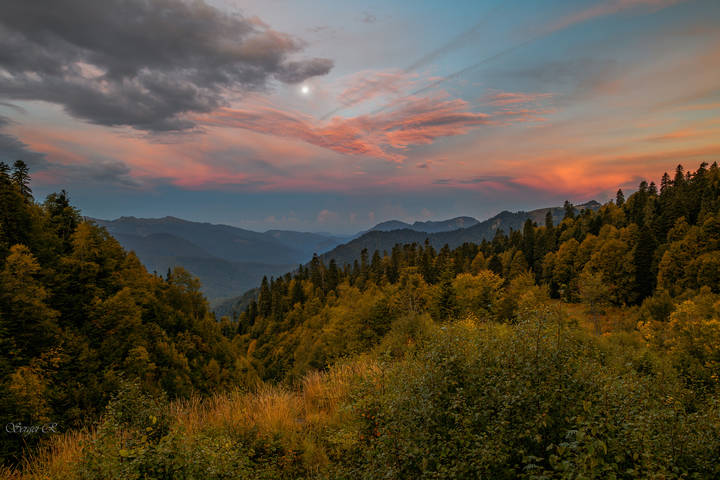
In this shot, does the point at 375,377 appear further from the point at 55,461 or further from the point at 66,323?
the point at 66,323

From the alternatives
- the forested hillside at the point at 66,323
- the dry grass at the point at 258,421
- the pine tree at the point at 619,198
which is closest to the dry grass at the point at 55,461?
the dry grass at the point at 258,421

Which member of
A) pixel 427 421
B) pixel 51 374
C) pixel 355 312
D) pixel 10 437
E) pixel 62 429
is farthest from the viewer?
pixel 355 312

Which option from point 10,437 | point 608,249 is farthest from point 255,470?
point 608,249

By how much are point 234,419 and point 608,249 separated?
281 ft

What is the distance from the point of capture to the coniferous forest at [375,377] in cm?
572

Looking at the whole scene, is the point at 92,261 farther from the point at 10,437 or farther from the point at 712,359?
the point at 712,359

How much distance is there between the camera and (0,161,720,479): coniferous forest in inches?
225

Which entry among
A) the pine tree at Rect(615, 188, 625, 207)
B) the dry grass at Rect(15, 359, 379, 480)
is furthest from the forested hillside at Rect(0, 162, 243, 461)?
the pine tree at Rect(615, 188, 625, 207)

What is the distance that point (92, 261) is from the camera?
31078 millimetres

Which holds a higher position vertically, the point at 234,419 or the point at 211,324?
the point at 234,419

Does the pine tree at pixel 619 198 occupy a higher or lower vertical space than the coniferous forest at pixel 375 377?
higher

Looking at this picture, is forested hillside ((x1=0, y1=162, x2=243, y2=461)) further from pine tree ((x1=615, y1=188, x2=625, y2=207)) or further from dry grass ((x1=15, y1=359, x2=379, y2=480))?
pine tree ((x1=615, y1=188, x2=625, y2=207))

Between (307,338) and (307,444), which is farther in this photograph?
(307,338)

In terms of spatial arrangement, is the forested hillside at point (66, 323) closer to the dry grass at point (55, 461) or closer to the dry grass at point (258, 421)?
the dry grass at point (55, 461)
